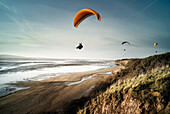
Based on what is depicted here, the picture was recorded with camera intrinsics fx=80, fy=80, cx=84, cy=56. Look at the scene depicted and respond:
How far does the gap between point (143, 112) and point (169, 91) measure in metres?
1.31

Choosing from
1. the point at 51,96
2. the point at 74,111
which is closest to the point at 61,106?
the point at 74,111

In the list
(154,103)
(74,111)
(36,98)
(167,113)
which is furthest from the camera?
(36,98)

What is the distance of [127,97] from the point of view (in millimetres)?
3943

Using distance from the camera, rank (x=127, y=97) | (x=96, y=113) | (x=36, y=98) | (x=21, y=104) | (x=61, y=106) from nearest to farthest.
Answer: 1. (x=127, y=97)
2. (x=96, y=113)
3. (x=61, y=106)
4. (x=21, y=104)
5. (x=36, y=98)

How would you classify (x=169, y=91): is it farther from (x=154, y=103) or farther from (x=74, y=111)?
(x=74, y=111)

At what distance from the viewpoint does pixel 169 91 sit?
10.3 ft

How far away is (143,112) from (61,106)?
5444mm

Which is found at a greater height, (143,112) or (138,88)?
(138,88)

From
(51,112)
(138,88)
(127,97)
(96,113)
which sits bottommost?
(51,112)

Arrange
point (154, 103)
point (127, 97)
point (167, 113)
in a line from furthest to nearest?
point (127, 97) < point (154, 103) < point (167, 113)

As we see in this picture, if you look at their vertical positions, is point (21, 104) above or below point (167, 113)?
below

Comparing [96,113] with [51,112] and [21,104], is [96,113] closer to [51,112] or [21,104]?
[51,112]

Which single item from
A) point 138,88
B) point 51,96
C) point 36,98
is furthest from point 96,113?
point 36,98

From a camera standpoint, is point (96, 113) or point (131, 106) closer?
point (131, 106)
